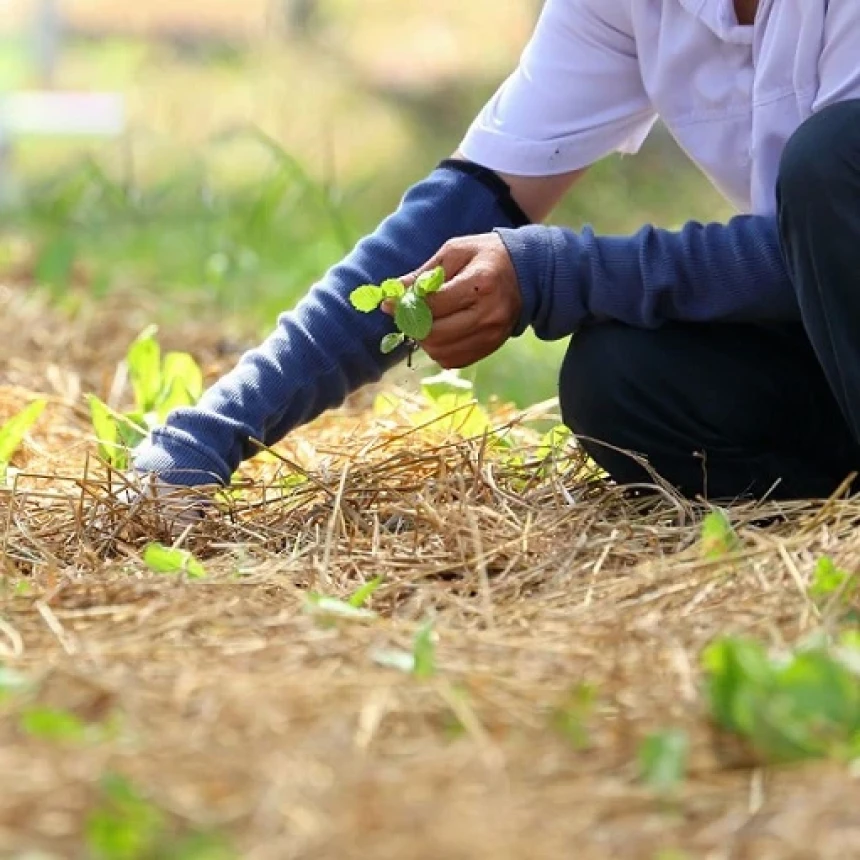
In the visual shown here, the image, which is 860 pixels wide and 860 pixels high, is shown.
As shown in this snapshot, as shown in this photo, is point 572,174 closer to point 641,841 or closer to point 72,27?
point 641,841

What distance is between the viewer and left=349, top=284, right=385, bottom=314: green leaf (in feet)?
6.26

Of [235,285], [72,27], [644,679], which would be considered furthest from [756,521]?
[72,27]

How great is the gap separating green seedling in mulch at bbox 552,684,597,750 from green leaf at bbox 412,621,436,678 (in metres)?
0.11

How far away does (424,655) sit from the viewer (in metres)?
1.34

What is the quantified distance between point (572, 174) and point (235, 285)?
1.67 metres

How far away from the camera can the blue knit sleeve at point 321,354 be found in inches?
81.1

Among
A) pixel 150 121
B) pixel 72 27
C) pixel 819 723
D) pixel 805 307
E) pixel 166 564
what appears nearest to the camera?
pixel 819 723

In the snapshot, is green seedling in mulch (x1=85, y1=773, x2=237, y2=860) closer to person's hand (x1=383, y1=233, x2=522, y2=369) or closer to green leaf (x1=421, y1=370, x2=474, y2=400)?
person's hand (x1=383, y1=233, x2=522, y2=369)

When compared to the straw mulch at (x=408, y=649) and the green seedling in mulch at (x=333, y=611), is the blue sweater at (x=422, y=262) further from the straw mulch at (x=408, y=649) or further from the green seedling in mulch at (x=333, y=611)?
the green seedling in mulch at (x=333, y=611)

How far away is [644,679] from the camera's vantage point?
4.42 feet

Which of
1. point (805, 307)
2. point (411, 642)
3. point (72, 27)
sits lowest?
point (72, 27)

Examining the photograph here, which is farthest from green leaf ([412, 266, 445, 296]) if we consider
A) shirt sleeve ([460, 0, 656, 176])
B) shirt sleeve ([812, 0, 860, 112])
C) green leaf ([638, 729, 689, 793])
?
green leaf ([638, 729, 689, 793])

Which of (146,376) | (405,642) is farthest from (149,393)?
(405,642)

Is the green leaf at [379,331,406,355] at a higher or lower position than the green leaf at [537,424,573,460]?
higher
